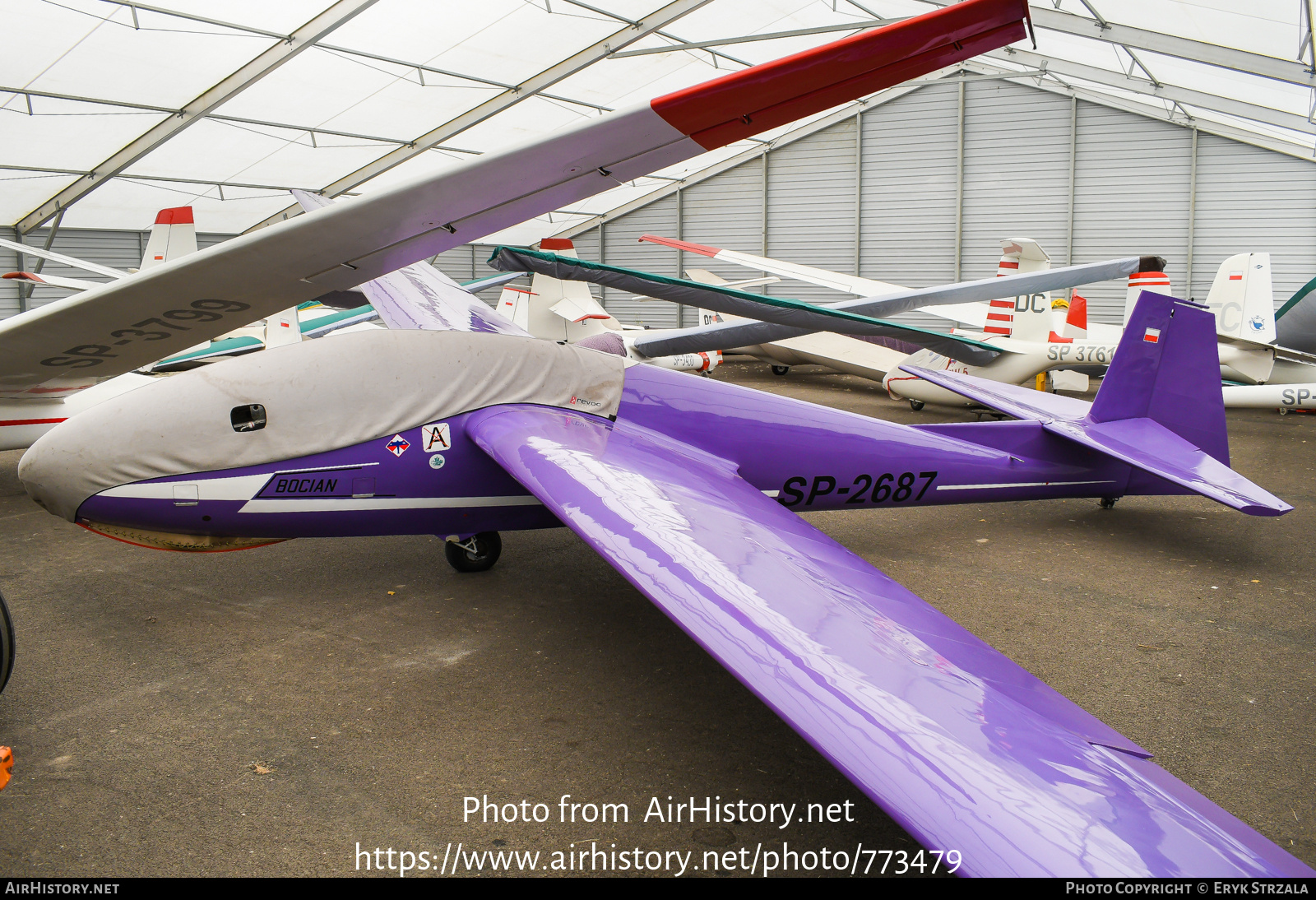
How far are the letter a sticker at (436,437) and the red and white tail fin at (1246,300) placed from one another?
1339cm

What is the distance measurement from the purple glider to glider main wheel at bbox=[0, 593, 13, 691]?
1089mm

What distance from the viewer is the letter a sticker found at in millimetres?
4727

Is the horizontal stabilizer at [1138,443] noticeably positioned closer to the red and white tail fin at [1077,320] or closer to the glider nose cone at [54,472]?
the glider nose cone at [54,472]

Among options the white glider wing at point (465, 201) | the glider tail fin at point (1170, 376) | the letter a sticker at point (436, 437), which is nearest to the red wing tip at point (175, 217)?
the white glider wing at point (465, 201)

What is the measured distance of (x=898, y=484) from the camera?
18.5ft

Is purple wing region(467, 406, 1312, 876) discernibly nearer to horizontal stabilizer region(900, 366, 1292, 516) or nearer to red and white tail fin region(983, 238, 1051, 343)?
horizontal stabilizer region(900, 366, 1292, 516)

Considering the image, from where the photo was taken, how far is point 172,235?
11.2 metres

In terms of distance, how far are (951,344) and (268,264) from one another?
21.9ft

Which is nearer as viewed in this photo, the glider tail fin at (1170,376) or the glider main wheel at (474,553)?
the glider main wheel at (474,553)

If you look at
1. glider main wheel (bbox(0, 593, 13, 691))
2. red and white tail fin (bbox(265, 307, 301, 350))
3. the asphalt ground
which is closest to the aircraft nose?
the asphalt ground

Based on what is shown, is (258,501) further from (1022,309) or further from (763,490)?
(1022,309)

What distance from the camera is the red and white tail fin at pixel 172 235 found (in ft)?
36.8

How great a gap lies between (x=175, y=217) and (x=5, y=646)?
9993 mm
